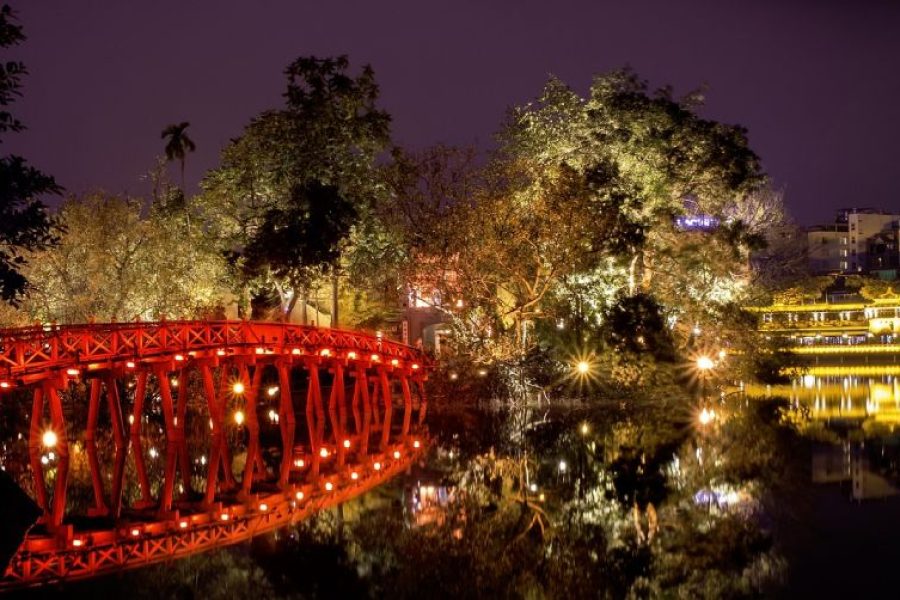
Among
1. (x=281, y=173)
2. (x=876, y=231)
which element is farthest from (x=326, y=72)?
(x=876, y=231)

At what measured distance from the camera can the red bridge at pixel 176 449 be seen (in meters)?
16.8

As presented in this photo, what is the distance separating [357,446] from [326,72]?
16772 millimetres

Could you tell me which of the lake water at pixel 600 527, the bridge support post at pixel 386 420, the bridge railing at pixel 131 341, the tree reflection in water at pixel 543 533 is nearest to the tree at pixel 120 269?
the bridge support post at pixel 386 420

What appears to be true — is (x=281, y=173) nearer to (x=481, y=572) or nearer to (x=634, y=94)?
(x=634, y=94)

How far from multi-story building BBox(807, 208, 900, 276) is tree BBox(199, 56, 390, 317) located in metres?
89.5

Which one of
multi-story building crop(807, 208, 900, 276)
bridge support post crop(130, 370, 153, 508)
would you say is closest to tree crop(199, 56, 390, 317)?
bridge support post crop(130, 370, 153, 508)

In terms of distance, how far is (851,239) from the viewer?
119 m

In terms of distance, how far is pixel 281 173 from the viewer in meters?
36.8

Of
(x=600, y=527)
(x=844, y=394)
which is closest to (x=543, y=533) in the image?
(x=600, y=527)

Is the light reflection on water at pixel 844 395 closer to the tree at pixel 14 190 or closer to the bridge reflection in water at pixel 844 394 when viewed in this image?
the bridge reflection in water at pixel 844 394

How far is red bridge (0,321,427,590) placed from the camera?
16844mm

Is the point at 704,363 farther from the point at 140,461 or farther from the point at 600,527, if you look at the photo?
the point at 140,461

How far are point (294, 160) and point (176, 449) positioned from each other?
15.6 meters

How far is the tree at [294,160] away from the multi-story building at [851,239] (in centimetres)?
8952
